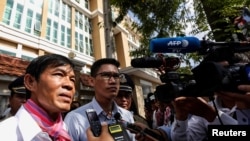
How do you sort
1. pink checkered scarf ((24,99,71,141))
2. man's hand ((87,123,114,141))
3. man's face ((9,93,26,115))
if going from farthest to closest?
man's face ((9,93,26,115)) → pink checkered scarf ((24,99,71,141)) → man's hand ((87,123,114,141))

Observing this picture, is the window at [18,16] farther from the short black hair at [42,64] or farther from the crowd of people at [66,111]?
the short black hair at [42,64]

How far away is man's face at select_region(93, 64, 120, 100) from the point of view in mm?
2090

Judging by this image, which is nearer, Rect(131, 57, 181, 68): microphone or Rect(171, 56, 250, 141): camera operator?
Rect(171, 56, 250, 141): camera operator

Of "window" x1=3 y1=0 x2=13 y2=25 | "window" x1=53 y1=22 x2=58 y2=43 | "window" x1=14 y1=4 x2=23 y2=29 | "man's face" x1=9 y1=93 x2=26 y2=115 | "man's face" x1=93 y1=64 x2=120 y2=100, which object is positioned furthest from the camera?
"window" x1=53 y1=22 x2=58 y2=43

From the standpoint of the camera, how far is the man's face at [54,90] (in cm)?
126

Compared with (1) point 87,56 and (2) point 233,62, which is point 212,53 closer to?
(2) point 233,62

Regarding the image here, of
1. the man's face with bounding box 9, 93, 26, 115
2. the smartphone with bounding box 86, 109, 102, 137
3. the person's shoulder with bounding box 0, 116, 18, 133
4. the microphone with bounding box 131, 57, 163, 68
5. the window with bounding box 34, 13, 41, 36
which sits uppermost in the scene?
the window with bounding box 34, 13, 41, 36

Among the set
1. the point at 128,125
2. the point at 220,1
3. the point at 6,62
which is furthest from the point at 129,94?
the point at 6,62

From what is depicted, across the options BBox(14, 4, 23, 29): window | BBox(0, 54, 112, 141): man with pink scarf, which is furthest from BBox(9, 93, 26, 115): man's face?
BBox(14, 4, 23, 29): window


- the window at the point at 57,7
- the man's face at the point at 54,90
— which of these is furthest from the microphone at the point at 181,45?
the window at the point at 57,7

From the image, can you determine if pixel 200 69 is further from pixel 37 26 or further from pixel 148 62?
pixel 37 26

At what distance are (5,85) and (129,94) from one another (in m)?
6.18

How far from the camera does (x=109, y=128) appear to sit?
1073 mm

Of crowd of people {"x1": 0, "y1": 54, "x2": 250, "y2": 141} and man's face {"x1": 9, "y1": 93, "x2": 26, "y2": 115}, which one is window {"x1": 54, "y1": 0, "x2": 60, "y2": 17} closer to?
man's face {"x1": 9, "y1": 93, "x2": 26, "y2": 115}
